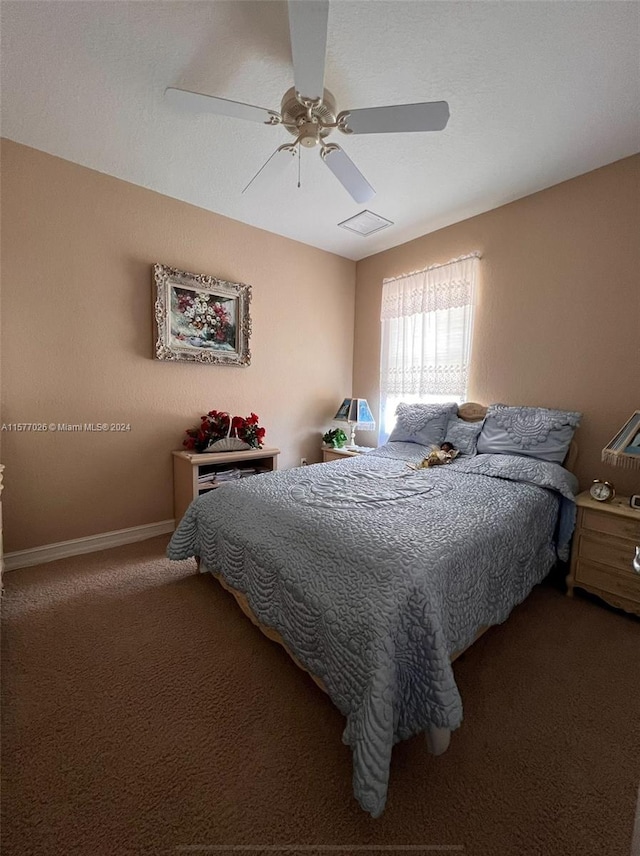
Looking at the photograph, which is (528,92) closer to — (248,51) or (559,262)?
(559,262)

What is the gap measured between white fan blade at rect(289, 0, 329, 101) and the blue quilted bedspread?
1754mm

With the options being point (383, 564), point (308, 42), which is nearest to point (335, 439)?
point (383, 564)

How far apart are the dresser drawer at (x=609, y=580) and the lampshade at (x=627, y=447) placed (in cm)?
59

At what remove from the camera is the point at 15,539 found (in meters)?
2.17

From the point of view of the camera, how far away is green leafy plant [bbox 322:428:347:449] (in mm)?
3533

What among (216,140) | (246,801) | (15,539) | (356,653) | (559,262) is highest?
(216,140)

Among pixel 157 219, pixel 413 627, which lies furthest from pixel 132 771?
pixel 157 219

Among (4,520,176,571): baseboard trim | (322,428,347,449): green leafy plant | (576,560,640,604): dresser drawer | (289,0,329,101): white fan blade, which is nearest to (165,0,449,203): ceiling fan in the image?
(289,0,329,101): white fan blade

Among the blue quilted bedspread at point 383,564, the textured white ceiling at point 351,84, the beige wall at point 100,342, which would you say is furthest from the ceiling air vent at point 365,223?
the blue quilted bedspread at point 383,564

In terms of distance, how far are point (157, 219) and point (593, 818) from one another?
3753 mm

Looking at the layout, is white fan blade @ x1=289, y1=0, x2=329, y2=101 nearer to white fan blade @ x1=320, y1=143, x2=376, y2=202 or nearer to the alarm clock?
white fan blade @ x1=320, y1=143, x2=376, y2=202

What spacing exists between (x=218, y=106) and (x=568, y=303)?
7.94ft

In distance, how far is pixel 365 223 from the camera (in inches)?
116

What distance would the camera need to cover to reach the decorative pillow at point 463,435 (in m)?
2.55
